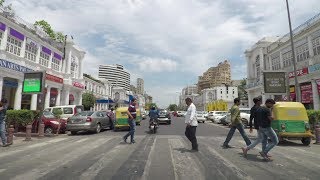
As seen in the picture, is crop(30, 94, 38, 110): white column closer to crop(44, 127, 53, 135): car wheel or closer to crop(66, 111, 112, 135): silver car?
crop(66, 111, 112, 135): silver car

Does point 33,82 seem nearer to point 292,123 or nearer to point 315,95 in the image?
point 292,123

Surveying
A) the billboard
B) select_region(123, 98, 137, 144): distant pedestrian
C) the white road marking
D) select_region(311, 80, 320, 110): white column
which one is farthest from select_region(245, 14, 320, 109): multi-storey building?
the white road marking

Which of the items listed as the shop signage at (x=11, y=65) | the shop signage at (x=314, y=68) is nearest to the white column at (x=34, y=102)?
the shop signage at (x=11, y=65)

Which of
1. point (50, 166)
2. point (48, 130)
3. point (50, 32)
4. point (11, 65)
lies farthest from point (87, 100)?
point (50, 166)

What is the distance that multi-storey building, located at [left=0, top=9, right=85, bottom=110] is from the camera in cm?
2702

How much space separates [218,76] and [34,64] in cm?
14749

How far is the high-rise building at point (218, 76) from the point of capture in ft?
557

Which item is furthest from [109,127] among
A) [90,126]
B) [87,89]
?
[87,89]

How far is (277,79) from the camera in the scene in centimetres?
1914

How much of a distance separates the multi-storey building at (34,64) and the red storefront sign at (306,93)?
95.2ft

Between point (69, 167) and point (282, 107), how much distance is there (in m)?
9.53

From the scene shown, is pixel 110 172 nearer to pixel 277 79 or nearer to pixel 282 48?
pixel 277 79

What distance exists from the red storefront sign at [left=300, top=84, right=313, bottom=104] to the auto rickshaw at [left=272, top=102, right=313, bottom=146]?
914 inches

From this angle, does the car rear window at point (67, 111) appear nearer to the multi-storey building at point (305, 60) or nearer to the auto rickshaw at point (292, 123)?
the auto rickshaw at point (292, 123)
